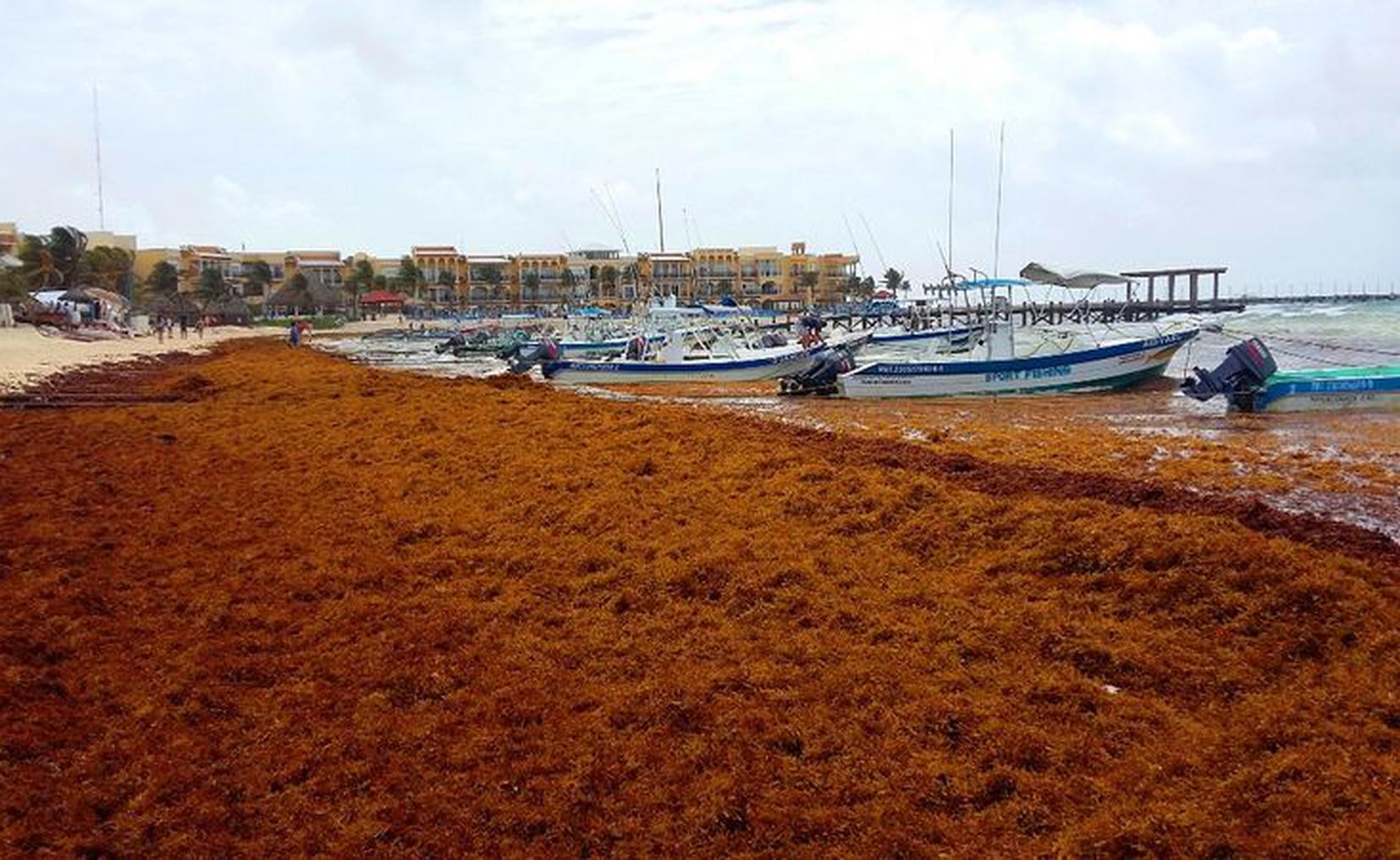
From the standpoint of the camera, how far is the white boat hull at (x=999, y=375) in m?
23.0

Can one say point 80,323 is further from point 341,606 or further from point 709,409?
point 341,606

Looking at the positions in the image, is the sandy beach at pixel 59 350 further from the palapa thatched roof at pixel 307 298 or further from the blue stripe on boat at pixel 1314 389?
the palapa thatched roof at pixel 307 298

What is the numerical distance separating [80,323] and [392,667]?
6183cm

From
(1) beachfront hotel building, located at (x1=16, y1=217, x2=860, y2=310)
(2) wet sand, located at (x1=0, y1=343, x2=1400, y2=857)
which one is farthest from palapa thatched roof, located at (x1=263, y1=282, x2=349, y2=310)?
(2) wet sand, located at (x1=0, y1=343, x2=1400, y2=857)

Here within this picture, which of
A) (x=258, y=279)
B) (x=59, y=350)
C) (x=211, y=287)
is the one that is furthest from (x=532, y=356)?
(x=258, y=279)

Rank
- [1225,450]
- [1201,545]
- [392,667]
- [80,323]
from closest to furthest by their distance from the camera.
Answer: [392,667]
[1201,545]
[1225,450]
[80,323]

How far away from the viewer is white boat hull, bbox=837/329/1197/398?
23.0m

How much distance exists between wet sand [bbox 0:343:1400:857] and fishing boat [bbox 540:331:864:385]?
1805 cm

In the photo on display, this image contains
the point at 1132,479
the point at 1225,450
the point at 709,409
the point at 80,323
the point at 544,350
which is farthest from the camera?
the point at 80,323

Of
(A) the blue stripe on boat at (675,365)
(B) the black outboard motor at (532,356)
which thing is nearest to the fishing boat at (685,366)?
(A) the blue stripe on boat at (675,365)

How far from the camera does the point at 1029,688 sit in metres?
5.02

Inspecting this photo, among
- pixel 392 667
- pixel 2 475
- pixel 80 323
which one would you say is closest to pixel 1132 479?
pixel 392 667

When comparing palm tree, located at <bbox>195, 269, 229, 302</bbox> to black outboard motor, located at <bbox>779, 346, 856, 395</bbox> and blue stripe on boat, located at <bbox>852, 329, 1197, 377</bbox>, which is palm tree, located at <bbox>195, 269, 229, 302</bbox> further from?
A: blue stripe on boat, located at <bbox>852, 329, 1197, 377</bbox>

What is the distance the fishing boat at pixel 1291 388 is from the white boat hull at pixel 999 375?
515cm
